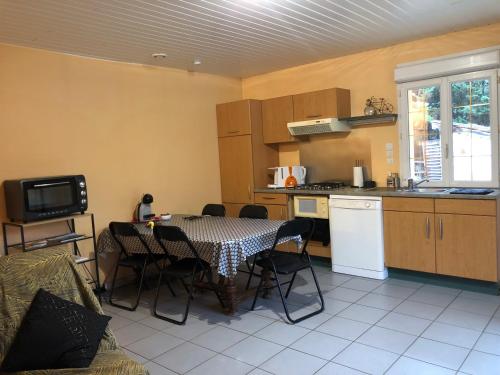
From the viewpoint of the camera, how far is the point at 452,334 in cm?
309

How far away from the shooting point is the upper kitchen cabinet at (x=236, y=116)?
5469mm

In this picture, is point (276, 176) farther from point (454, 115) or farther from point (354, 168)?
point (454, 115)

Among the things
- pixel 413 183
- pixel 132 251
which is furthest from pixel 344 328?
pixel 132 251

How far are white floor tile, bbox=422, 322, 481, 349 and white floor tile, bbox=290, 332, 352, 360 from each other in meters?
0.64

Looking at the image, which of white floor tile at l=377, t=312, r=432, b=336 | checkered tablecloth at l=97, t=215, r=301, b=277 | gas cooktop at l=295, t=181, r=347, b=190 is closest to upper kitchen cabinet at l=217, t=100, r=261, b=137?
gas cooktop at l=295, t=181, r=347, b=190

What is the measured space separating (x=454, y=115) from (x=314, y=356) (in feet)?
9.76

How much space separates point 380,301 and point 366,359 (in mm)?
1115

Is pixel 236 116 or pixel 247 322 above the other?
pixel 236 116

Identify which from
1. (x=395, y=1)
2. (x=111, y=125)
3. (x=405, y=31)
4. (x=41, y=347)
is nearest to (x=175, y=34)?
(x=111, y=125)

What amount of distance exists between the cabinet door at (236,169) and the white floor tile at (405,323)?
254 centimetres

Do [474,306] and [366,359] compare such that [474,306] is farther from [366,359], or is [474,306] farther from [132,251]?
[132,251]

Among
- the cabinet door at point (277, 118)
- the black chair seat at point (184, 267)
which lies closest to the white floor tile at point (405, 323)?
the black chair seat at point (184, 267)

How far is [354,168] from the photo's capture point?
498 cm

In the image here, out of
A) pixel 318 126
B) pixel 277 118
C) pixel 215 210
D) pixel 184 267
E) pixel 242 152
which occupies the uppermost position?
pixel 277 118
